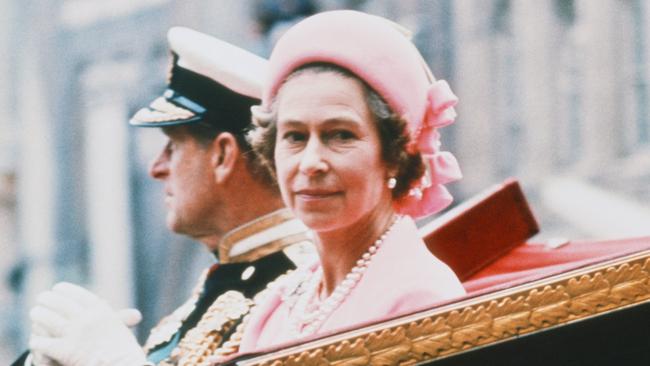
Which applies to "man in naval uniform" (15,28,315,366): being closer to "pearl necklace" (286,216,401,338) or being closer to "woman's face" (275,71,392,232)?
"pearl necklace" (286,216,401,338)

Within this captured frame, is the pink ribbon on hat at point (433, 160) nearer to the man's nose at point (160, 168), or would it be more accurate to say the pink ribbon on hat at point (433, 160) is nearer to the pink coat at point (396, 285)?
the pink coat at point (396, 285)

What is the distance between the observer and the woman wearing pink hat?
2234mm

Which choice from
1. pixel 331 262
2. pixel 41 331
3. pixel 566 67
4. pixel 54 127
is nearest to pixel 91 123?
pixel 54 127

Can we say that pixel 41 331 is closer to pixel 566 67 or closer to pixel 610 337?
pixel 610 337

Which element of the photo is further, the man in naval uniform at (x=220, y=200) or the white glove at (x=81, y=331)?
the man in naval uniform at (x=220, y=200)

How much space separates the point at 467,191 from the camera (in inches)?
244

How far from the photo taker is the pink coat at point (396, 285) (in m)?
2.21

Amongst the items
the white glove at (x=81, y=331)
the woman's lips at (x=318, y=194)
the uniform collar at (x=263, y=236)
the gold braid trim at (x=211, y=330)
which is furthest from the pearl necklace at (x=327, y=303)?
the uniform collar at (x=263, y=236)

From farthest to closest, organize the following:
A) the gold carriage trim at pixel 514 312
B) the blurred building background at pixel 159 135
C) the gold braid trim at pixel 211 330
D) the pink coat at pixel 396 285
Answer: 1. the blurred building background at pixel 159 135
2. the gold braid trim at pixel 211 330
3. the pink coat at pixel 396 285
4. the gold carriage trim at pixel 514 312

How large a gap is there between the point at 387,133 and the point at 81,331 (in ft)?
2.87

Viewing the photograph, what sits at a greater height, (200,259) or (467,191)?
(467,191)

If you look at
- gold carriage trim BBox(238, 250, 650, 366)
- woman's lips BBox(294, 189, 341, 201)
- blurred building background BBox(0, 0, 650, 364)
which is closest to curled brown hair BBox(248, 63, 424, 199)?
woman's lips BBox(294, 189, 341, 201)

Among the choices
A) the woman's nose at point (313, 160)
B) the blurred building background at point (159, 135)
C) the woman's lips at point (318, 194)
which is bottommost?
the blurred building background at point (159, 135)

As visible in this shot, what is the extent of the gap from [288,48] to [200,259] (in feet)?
16.4
